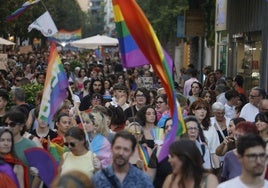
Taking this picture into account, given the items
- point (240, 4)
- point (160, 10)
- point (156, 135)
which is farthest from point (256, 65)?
point (160, 10)

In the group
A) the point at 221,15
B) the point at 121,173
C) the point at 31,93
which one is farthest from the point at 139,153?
the point at 221,15

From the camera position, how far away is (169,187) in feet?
19.1

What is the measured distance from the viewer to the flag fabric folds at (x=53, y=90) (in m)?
8.34

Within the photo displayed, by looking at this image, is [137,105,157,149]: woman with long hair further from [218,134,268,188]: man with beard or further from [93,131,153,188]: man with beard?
[218,134,268,188]: man with beard

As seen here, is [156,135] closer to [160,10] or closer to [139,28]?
[139,28]

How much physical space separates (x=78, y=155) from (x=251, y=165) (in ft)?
7.55

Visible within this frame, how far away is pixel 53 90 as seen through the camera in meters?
8.55

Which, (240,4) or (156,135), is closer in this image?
(156,135)

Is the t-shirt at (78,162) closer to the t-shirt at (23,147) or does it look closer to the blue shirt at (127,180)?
the t-shirt at (23,147)

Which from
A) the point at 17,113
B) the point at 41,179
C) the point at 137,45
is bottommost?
the point at 41,179

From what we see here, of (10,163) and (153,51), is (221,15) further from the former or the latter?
(10,163)

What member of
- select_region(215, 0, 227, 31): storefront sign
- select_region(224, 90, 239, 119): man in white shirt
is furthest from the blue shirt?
select_region(215, 0, 227, 31): storefront sign

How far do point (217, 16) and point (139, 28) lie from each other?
19.5 metres

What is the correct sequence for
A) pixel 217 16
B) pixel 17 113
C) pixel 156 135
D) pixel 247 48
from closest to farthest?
1. pixel 17 113
2. pixel 156 135
3. pixel 247 48
4. pixel 217 16
